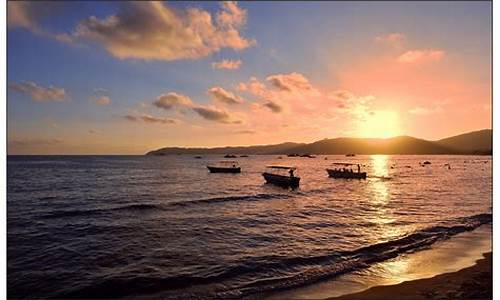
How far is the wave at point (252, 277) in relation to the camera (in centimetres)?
1534

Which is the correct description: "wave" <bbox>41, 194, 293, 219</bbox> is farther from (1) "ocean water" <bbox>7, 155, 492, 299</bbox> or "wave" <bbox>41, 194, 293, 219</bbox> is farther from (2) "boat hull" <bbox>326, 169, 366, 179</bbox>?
→ (2) "boat hull" <bbox>326, 169, 366, 179</bbox>

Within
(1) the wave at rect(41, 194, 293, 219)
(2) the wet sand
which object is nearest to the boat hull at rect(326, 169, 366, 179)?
(1) the wave at rect(41, 194, 293, 219)

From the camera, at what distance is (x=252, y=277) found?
17.0 m

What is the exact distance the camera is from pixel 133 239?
2477cm

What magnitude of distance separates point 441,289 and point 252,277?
790 centimetres

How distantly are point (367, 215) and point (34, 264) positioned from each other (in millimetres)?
27250

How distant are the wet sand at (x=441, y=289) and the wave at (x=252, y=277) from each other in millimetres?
2847

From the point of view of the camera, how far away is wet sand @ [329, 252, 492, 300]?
13453 millimetres

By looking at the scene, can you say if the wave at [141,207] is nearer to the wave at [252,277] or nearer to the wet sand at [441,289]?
the wave at [252,277]

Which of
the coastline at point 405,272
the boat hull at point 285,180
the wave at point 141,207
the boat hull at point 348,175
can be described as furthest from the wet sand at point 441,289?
the boat hull at point 348,175

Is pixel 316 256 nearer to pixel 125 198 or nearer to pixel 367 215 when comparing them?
pixel 367 215

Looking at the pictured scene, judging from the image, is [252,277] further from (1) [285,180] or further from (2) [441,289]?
(1) [285,180]

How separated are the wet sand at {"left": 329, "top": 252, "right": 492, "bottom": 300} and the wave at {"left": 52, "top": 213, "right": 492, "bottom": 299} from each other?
2847 millimetres
